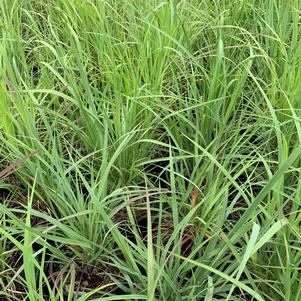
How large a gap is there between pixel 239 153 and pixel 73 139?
0.38m

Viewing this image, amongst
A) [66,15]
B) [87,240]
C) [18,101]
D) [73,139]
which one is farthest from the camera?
[66,15]

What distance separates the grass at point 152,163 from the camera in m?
0.80

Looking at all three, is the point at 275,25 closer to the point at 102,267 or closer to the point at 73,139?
the point at 73,139

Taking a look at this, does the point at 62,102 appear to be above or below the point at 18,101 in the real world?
below

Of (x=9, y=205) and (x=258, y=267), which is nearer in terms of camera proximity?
(x=258, y=267)

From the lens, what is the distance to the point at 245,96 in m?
1.20

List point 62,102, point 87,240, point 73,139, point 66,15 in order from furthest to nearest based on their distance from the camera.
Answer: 1. point 66,15
2. point 62,102
3. point 73,139
4. point 87,240

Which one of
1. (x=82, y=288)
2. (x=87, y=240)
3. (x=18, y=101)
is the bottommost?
(x=82, y=288)

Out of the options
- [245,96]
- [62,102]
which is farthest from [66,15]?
[245,96]

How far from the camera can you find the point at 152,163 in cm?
110

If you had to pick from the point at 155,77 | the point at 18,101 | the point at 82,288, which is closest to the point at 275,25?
the point at 155,77

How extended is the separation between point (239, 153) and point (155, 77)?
29 cm

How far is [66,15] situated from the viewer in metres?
1.39

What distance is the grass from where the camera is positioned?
0.80 meters
